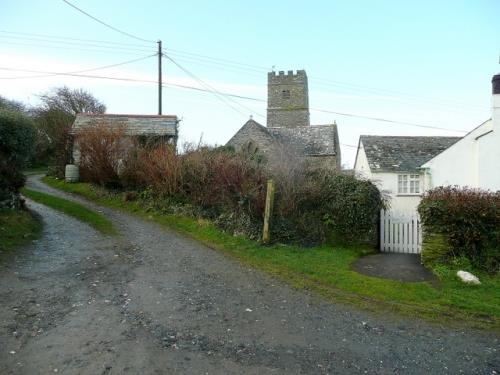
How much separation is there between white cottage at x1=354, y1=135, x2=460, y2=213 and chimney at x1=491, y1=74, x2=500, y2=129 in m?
6.12

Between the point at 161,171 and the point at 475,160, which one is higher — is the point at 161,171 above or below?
below

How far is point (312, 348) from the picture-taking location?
4.88 m

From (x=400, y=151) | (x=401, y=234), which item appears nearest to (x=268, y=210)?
(x=401, y=234)

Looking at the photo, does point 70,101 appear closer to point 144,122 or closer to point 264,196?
point 144,122

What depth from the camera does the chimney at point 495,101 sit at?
1330cm

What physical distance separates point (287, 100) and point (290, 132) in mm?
12882

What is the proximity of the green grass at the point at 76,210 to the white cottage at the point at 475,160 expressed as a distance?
1433cm

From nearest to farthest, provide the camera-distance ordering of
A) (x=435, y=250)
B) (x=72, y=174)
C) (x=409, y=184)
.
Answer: (x=435, y=250) → (x=72, y=174) → (x=409, y=184)

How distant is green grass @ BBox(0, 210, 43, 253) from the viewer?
8.84 meters

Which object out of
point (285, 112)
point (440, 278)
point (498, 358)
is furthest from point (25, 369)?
point (285, 112)

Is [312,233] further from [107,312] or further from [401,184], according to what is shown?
[401,184]

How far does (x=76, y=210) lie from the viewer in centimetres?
1374

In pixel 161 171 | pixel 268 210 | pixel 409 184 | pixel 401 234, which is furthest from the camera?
pixel 409 184

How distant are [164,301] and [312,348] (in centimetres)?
272
